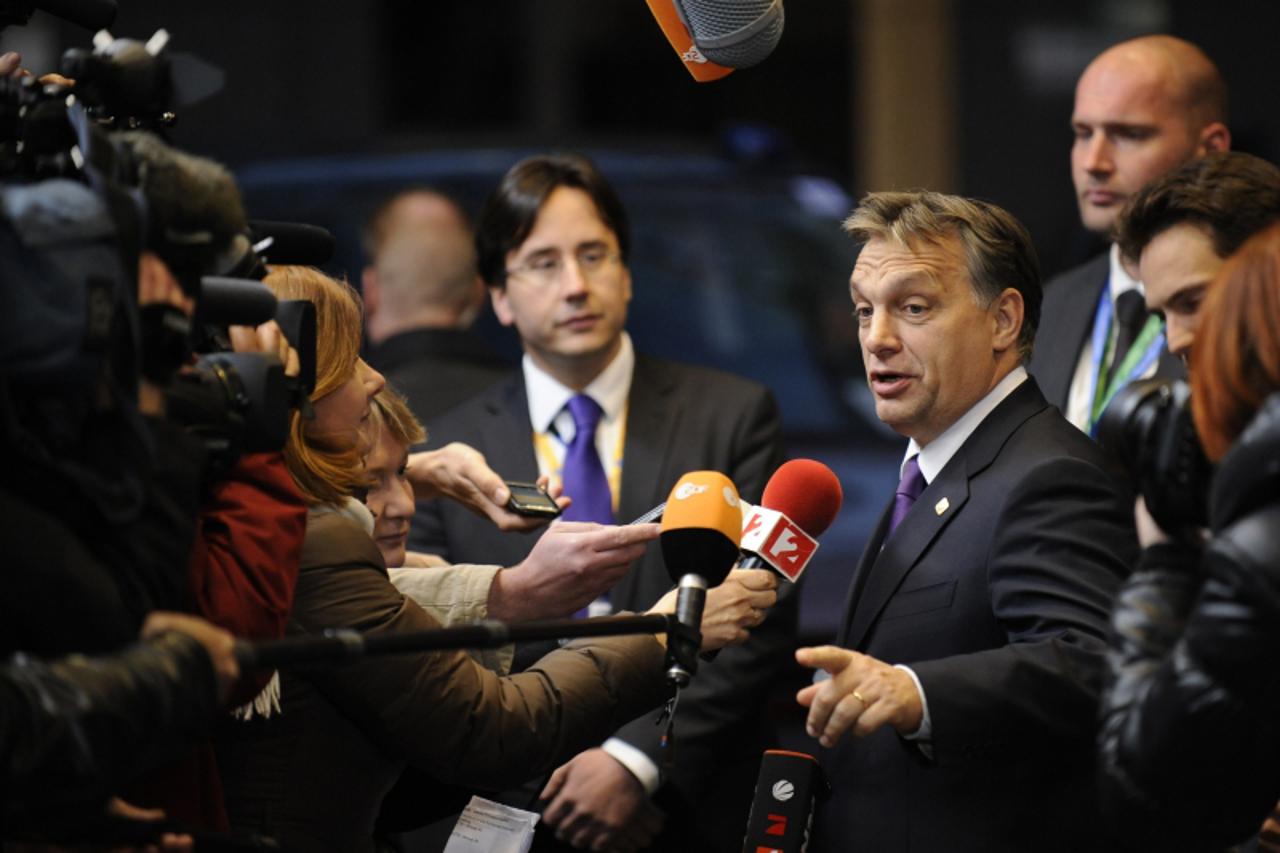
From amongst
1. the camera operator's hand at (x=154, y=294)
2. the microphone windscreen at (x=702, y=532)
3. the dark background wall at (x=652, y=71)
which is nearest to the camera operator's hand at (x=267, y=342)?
the camera operator's hand at (x=154, y=294)

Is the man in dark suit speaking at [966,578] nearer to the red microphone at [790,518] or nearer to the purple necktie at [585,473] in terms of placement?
the red microphone at [790,518]

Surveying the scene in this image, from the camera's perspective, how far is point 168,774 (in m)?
2.84

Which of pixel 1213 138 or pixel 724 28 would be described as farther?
pixel 1213 138

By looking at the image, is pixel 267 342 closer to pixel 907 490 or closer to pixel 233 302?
pixel 233 302

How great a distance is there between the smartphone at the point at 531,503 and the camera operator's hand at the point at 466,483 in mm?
18

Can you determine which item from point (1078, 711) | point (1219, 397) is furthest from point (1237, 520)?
point (1078, 711)

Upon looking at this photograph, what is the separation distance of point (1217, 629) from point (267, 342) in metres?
1.42

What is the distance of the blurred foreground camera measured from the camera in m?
2.66

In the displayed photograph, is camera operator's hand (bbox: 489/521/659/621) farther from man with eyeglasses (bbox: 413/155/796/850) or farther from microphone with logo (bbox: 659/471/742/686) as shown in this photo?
man with eyeglasses (bbox: 413/155/796/850)

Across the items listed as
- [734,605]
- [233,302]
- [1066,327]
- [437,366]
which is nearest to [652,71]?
[437,366]

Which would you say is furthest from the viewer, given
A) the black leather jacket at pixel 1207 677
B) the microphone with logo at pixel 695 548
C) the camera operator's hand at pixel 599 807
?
the camera operator's hand at pixel 599 807

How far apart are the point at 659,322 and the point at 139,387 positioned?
15.2 feet

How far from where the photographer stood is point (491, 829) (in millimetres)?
3635

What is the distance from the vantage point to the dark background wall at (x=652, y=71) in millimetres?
11000
